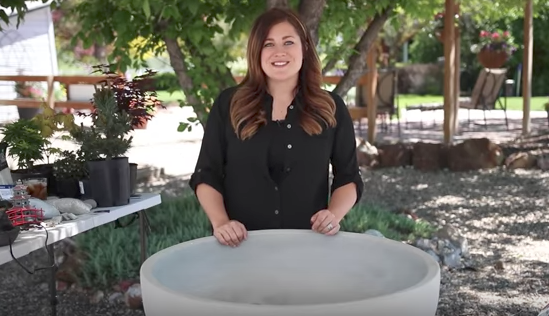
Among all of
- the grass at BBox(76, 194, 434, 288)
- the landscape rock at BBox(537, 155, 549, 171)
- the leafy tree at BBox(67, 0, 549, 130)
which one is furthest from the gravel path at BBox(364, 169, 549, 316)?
the leafy tree at BBox(67, 0, 549, 130)

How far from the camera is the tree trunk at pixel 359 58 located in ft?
16.2

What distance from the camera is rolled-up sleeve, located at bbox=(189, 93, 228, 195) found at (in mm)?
1868

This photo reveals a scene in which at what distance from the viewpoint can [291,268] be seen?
1367mm

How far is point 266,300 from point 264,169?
0.61 meters

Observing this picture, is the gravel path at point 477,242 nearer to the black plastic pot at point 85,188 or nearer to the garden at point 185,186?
the garden at point 185,186

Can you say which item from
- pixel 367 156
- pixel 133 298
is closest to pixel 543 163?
pixel 367 156

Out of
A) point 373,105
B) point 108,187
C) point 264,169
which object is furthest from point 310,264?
point 373,105

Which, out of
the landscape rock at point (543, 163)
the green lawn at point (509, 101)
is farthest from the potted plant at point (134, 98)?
the green lawn at point (509, 101)

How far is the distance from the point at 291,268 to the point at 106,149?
57.5 inches

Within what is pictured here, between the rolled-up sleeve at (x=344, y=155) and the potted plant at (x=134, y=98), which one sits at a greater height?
the potted plant at (x=134, y=98)

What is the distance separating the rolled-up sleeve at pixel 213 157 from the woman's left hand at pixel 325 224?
1.35 ft

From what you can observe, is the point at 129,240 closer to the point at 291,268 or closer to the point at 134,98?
the point at 134,98

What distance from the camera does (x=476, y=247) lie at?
486cm

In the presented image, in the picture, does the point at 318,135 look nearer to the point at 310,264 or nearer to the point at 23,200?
the point at 310,264
